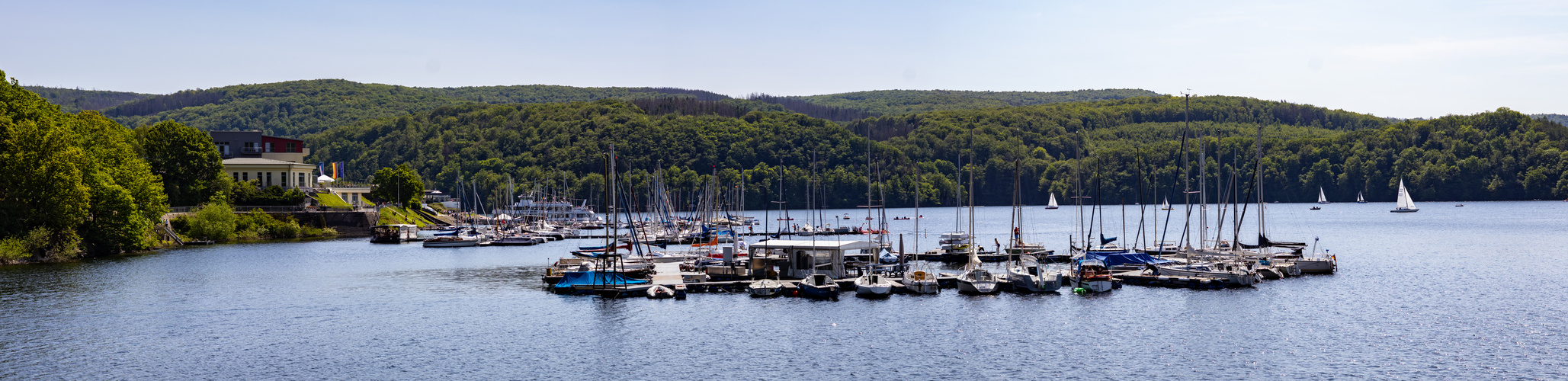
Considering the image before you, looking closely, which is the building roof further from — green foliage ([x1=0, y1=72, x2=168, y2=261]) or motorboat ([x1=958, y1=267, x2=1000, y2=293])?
motorboat ([x1=958, y1=267, x2=1000, y2=293])

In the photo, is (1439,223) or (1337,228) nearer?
(1337,228)

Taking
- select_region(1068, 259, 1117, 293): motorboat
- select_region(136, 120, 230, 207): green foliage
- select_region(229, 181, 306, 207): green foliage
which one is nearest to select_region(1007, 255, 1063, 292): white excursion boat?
select_region(1068, 259, 1117, 293): motorboat

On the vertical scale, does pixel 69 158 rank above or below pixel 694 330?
above

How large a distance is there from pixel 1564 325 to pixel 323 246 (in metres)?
85.3

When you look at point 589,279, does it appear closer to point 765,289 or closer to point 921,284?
point 765,289

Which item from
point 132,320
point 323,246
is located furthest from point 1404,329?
point 323,246

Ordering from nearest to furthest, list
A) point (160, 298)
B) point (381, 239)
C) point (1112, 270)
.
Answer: point (160, 298)
point (1112, 270)
point (381, 239)

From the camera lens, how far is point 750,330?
4178cm

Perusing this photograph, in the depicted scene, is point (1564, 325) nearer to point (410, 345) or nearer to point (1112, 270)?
point (1112, 270)

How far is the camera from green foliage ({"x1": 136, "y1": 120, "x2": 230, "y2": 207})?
101 metres

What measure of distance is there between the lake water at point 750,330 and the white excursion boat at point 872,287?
29.8 inches

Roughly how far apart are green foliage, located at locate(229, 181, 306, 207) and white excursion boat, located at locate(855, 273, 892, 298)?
7923 cm

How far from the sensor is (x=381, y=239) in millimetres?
102500

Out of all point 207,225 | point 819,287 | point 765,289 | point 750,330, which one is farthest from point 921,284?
point 207,225
